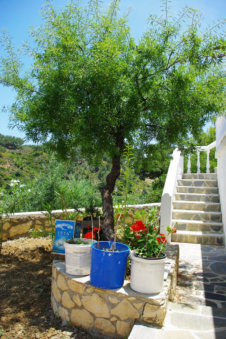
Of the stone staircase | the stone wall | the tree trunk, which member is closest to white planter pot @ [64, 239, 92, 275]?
the tree trunk

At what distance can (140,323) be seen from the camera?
8.34 feet

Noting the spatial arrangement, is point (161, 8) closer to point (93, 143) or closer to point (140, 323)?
point (93, 143)

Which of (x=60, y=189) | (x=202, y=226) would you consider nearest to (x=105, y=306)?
(x=60, y=189)

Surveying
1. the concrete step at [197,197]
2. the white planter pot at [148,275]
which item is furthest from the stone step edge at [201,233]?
the white planter pot at [148,275]

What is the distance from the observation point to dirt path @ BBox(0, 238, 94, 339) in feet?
8.98

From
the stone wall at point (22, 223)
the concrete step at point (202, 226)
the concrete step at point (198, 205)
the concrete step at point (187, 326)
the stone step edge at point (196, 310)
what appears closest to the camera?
the concrete step at point (187, 326)

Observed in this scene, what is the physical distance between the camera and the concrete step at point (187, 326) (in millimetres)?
2387

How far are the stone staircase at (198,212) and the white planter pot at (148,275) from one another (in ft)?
13.6

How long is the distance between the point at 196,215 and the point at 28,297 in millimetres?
5025

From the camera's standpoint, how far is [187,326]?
255 centimetres

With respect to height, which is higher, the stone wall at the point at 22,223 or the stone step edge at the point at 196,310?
the stone wall at the point at 22,223

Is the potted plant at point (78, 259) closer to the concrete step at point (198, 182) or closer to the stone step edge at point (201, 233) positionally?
the stone step edge at point (201, 233)

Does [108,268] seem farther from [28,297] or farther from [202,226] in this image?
[202,226]

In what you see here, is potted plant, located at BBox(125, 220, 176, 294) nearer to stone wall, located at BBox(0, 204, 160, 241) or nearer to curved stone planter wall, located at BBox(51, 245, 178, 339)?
curved stone planter wall, located at BBox(51, 245, 178, 339)
